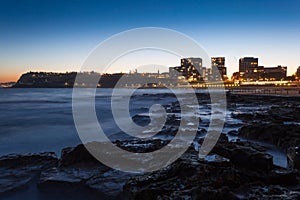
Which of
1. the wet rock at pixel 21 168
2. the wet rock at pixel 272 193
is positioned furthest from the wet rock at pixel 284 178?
the wet rock at pixel 21 168

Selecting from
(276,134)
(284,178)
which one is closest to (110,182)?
(284,178)

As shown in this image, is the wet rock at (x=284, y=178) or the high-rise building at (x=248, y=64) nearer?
the wet rock at (x=284, y=178)

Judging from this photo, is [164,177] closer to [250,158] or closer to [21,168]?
[250,158]

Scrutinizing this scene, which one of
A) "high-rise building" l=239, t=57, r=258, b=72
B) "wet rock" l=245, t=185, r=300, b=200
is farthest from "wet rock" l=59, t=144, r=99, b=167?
"high-rise building" l=239, t=57, r=258, b=72

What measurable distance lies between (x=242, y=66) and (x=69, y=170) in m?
162

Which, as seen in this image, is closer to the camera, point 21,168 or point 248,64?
point 21,168

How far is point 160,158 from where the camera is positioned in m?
4.73

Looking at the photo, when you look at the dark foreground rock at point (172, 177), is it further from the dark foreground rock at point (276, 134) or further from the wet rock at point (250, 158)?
the dark foreground rock at point (276, 134)

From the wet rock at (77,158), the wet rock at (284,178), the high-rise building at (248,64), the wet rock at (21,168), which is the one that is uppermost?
the high-rise building at (248,64)

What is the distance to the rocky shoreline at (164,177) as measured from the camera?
9.43 feet

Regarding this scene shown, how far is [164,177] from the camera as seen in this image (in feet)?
11.0

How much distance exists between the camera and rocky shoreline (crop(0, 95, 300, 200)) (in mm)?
2875

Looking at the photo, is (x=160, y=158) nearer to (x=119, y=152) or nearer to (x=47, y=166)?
(x=119, y=152)

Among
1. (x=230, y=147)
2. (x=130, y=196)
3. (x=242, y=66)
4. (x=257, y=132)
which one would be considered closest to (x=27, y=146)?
(x=130, y=196)
